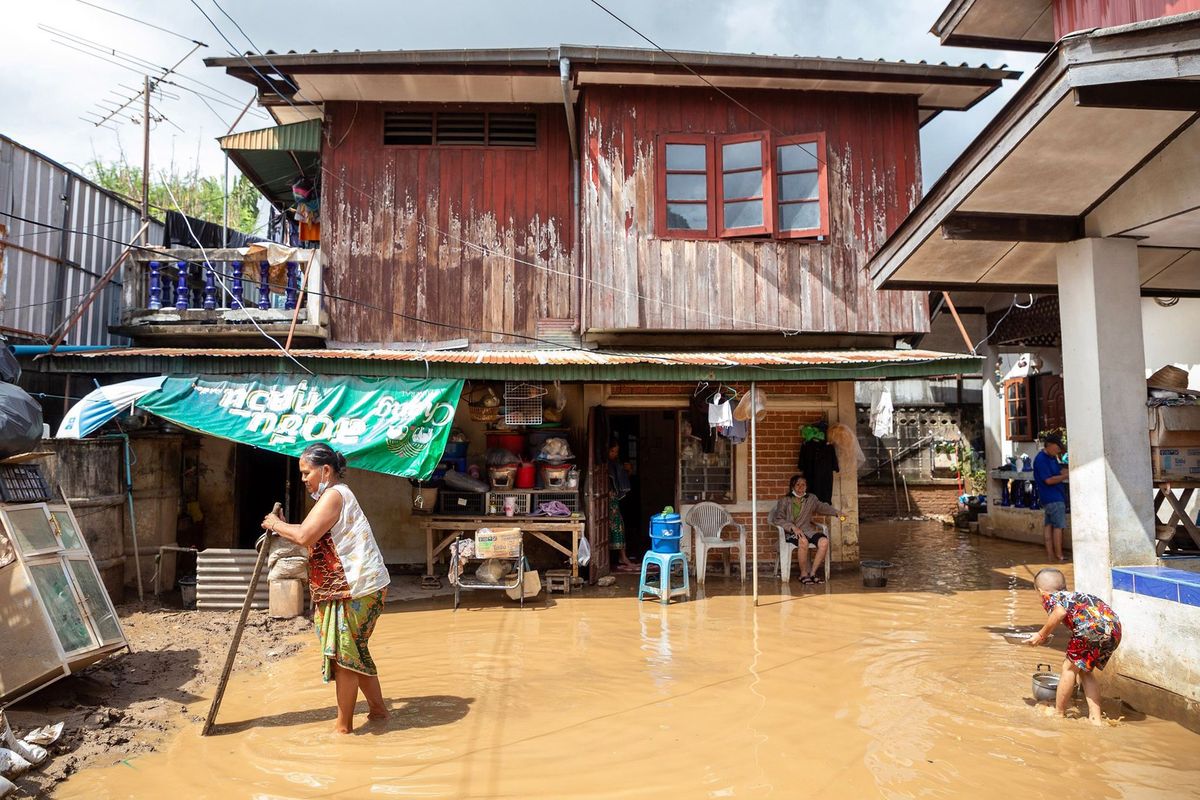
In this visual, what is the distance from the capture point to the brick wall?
694 inches

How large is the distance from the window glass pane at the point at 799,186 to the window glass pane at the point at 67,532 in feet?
28.7

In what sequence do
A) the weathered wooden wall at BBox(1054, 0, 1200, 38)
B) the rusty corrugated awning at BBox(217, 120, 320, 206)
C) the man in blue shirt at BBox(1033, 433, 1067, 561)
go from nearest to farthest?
the weathered wooden wall at BBox(1054, 0, 1200, 38)
the rusty corrugated awning at BBox(217, 120, 320, 206)
the man in blue shirt at BBox(1033, 433, 1067, 561)

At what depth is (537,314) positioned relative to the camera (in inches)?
433

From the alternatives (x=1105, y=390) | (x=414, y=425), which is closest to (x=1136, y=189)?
(x=1105, y=390)

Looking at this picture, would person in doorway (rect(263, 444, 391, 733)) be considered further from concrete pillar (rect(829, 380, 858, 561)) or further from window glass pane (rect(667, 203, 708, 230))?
concrete pillar (rect(829, 380, 858, 561))

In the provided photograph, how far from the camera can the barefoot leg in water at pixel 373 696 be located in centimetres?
516

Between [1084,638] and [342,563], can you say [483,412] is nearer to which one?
[342,563]

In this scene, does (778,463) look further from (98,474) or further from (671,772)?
(98,474)

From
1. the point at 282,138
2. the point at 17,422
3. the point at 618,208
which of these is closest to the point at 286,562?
the point at 17,422

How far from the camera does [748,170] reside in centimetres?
1052

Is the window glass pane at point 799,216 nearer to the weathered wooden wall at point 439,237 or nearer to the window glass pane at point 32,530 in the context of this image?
the weathered wooden wall at point 439,237

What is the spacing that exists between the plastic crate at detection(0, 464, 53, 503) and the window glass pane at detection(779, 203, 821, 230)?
8.61m

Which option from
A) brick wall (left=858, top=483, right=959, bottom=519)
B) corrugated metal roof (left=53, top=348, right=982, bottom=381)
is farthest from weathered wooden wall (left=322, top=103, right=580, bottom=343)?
brick wall (left=858, top=483, right=959, bottom=519)

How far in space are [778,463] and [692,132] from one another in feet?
15.2
